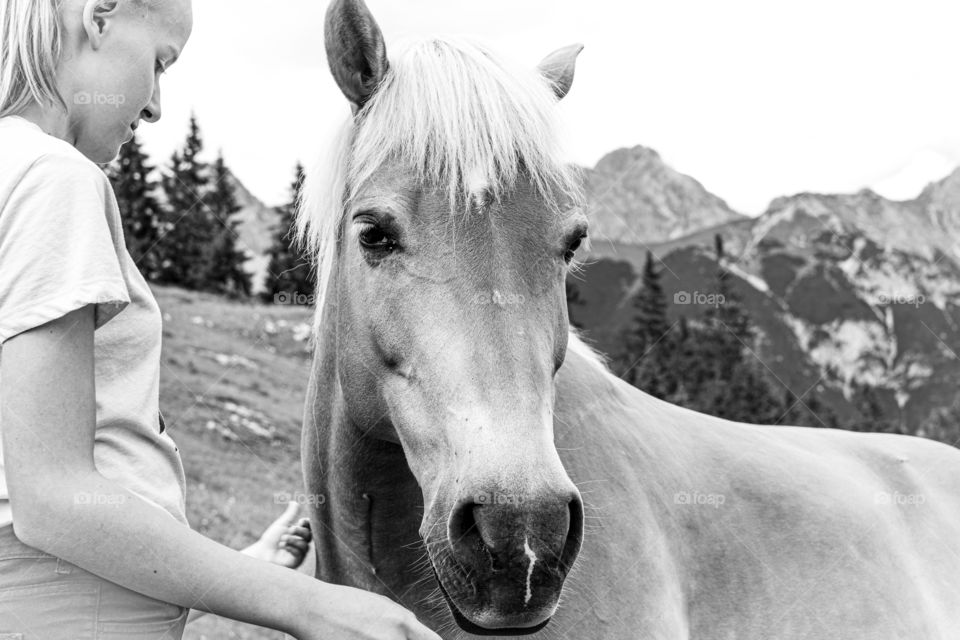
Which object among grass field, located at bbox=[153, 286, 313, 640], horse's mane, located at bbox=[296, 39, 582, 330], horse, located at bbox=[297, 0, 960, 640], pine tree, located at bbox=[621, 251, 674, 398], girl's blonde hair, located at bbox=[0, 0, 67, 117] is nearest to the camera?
girl's blonde hair, located at bbox=[0, 0, 67, 117]

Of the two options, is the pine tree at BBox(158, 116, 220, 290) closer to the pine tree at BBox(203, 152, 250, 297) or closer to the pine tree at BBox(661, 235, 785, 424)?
the pine tree at BBox(203, 152, 250, 297)

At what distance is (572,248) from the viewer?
260cm

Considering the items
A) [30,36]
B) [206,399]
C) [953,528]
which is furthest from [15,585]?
[206,399]

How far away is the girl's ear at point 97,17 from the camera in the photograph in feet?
5.69

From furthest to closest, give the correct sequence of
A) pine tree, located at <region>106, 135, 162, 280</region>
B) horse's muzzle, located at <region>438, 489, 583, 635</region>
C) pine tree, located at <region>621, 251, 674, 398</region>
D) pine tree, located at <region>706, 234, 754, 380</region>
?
1. pine tree, located at <region>706, 234, 754, 380</region>
2. pine tree, located at <region>621, 251, 674, 398</region>
3. pine tree, located at <region>106, 135, 162, 280</region>
4. horse's muzzle, located at <region>438, 489, 583, 635</region>

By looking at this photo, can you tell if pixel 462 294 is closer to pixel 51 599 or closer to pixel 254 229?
pixel 51 599

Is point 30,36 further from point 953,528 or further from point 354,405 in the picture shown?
point 953,528

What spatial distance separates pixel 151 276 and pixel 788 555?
54434 mm

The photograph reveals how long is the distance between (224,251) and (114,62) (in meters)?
57.9

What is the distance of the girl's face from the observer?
1.78 meters

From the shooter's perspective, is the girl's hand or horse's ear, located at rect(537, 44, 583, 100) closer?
horse's ear, located at rect(537, 44, 583, 100)

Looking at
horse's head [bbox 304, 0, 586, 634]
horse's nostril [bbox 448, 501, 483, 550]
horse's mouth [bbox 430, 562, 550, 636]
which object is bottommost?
horse's mouth [bbox 430, 562, 550, 636]

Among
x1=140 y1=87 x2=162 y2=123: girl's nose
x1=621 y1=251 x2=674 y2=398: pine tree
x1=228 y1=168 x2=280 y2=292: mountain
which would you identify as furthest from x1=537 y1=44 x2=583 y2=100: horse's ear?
x1=621 y1=251 x2=674 y2=398: pine tree

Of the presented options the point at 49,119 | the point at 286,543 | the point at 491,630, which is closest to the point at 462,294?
the point at 491,630
